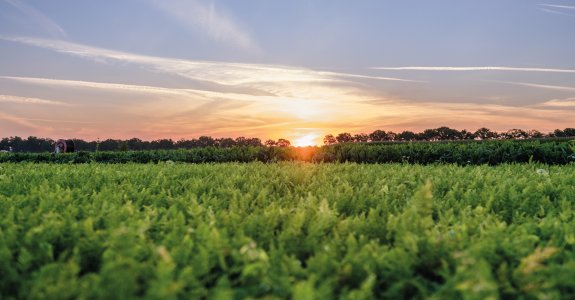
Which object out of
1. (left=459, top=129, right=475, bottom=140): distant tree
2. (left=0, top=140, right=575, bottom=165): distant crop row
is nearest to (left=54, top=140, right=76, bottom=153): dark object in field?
(left=0, top=140, right=575, bottom=165): distant crop row

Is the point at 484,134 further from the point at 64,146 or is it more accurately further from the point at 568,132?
the point at 64,146

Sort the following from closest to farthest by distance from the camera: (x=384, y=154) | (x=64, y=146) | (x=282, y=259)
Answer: (x=282, y=259) → (x=384, y=154) → (x=64, y=146)

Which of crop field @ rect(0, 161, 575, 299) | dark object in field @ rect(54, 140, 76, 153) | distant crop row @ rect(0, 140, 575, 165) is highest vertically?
dark object in field @ rect(54, 140, 76, 153)

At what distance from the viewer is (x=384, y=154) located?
17656mm

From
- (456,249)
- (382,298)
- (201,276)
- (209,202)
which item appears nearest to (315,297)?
(382,298)

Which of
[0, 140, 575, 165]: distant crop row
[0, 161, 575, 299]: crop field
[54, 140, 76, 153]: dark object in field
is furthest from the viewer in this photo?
[54, 140, 76, 153]: dark object in field

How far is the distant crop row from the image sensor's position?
14.9 meters

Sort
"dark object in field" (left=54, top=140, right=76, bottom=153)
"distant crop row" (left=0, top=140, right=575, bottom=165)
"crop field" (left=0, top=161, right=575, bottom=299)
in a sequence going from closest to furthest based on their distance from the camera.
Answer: "crop field" (left=0, top=161, right=575, bottom=299), "distant crop row" (left=0, top=140, right=575, bottom=165), "dark object in field" (left=54, top=140, right=76, bottom=153)

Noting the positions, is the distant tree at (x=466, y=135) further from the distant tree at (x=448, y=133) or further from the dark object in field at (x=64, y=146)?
the dark object in field at (x=64, y=146)

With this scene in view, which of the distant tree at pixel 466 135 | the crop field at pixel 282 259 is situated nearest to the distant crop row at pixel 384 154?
the crop field at pixel 282 259

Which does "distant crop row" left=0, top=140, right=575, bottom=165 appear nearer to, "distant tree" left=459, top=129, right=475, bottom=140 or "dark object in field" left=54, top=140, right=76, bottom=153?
"dark object in field" left=54, top=140, right=76, bottom=153

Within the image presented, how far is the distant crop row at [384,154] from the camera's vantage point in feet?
48.9

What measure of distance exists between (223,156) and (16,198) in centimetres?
1613

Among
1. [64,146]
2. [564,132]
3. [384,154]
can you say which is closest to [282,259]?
[384,154]
